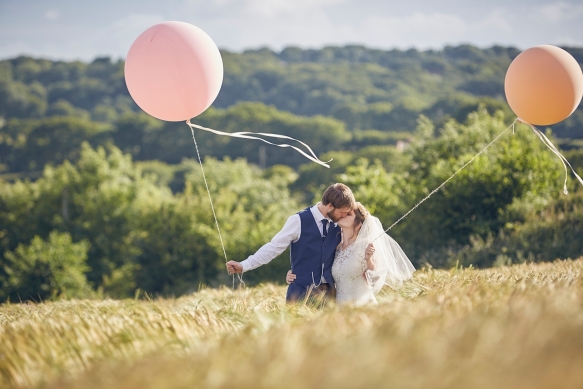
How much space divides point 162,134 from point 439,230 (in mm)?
109412

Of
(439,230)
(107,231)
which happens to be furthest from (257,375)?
(107,231)

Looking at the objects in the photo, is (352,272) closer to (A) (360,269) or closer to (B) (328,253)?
(A) (360,269)

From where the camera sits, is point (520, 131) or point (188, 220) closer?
point (520, 131)

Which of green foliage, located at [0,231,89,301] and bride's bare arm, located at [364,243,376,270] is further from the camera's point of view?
green foliage, located at [0,231,89,301]

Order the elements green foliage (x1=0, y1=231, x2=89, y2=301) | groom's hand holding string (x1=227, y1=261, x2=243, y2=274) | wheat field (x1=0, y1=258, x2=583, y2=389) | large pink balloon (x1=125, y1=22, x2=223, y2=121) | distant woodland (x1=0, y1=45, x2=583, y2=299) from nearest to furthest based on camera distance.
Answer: wheat field (x1=0, y1=258, x2=583, y2=389), groom's hand holding string (x1=227, y1=261, x2=243, y2=274), large pink balloon (x1=125, y1=22, x2=223, y2=121), distant woodland (x1=0, y1=45, x2=583, y2=299), green foliage (x1=0, y1=231, x2=89, y2=301)

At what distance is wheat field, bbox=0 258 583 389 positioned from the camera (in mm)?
2756

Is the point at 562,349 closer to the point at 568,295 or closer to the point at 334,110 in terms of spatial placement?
the point at 568,295

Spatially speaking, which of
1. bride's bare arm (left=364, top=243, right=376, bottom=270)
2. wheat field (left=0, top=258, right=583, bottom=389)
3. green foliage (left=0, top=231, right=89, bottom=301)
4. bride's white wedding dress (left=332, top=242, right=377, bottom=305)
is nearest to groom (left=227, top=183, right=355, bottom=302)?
bride's white wedding dress (left=332, top=242, right=377, bottom=305)

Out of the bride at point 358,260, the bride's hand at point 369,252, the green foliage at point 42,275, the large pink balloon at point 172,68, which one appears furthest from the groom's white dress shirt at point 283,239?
the green foliage at point 42,275

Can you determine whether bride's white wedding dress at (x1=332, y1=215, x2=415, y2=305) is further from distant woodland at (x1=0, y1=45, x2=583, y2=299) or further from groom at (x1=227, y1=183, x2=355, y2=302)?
distant woodland at (x1=0, y1=45, x2=583, y2=299)

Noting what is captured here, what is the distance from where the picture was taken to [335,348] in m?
3.21

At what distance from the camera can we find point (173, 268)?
37.6 meters

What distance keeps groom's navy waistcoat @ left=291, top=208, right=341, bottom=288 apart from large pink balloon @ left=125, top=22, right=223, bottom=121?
2347mm

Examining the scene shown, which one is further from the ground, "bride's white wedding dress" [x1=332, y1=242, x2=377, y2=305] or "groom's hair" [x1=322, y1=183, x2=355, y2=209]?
"groom's hair" [x1=322, y1=183, x2=355, y2=209]
